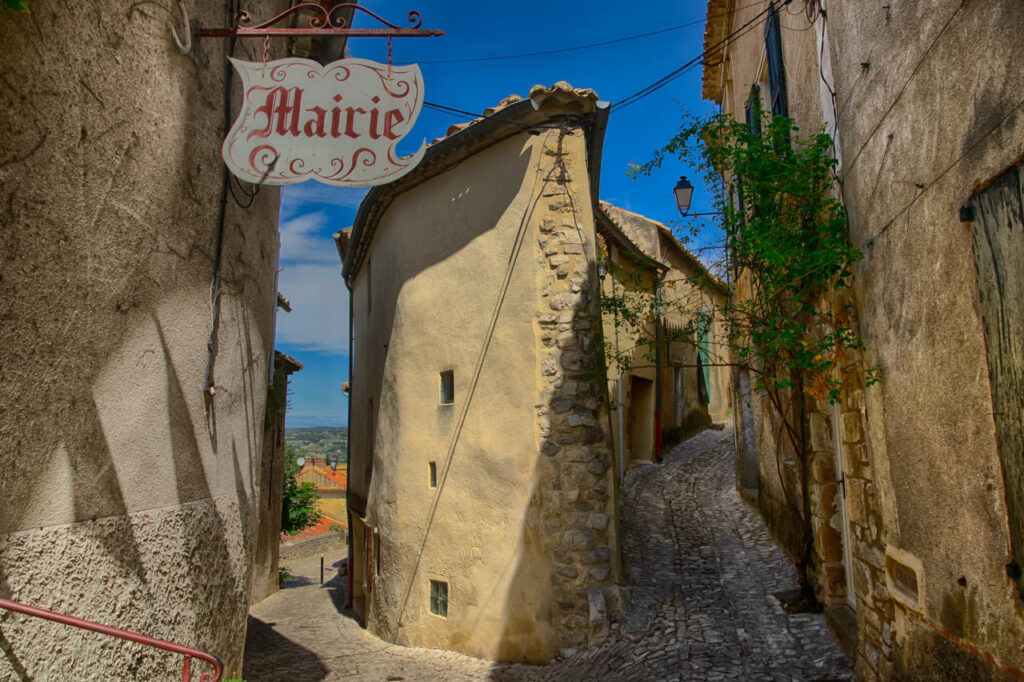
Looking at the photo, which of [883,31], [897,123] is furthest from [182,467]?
[883,31]

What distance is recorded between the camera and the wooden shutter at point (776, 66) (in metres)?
7.01

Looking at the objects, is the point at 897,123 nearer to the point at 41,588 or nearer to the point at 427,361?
the point at 41,588

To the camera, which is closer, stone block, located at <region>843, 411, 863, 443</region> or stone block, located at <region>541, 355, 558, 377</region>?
stone block, located at <region>843, 411, 863, 443</region>

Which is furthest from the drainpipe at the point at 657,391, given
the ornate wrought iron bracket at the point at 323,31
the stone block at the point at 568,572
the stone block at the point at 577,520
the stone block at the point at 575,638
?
the ornate wrought iron bracket at the point at 323,31

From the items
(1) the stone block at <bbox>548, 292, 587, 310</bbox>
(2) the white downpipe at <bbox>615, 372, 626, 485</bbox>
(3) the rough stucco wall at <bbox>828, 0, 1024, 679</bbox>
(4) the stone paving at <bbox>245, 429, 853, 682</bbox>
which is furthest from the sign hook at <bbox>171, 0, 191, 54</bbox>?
(2) the white downpipe at <bbox>615, 372, 626, 485</bbox>

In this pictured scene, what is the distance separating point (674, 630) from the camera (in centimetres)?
662

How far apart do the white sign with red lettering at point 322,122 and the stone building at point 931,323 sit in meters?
2.80

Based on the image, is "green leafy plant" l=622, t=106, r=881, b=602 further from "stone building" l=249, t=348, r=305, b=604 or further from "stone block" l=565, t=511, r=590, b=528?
"stone building" l=249, t=348, r=305, b=604

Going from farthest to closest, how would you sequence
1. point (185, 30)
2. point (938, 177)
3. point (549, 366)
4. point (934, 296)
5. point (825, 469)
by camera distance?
point (549, 366)
point (825, 469)
point (185, 30)
point (934, 296)
point (938, 177)

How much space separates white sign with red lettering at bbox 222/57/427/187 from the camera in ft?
13.1

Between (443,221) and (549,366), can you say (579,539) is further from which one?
(443,221)

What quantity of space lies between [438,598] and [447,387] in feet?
8.27

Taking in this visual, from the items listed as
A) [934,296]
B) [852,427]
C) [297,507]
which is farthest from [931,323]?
[297,507]

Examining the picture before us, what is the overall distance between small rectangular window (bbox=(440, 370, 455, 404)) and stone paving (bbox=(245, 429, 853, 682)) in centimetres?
284
